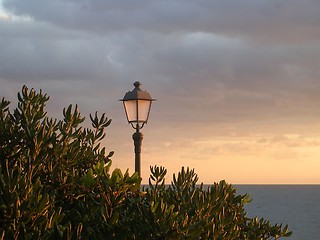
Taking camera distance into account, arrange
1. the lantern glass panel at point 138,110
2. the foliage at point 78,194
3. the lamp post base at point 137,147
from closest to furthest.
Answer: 1. the foliage at point 78,194
2. the lamp post base at point 137,147
3. the lantern glass panel at point 138,110

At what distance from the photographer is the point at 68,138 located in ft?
26.6

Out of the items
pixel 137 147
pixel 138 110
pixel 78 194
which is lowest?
pixel 78 194

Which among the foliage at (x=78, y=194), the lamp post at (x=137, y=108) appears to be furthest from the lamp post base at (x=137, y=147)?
the foliage at (x=78, y=194)

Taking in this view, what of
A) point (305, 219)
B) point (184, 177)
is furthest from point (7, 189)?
point (305, 219)

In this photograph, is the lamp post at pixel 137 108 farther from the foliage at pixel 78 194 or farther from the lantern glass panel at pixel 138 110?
the foliage at pixel 78 194

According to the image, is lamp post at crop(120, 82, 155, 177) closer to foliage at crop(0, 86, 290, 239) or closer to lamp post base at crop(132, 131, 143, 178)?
lamp post base at crop(132, 131, 143, 178)

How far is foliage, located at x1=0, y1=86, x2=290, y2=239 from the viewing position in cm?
673

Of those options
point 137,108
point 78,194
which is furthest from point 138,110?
point 78,194

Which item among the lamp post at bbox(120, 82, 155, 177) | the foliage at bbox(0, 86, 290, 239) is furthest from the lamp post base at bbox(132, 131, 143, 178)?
the foliage at bbox(0, 86, 290, 239)

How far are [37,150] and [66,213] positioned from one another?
0.92 meters

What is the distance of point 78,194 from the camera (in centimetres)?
789

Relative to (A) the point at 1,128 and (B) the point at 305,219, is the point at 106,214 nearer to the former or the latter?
(A) the point at 1,128

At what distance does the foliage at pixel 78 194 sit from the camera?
673 centimetres

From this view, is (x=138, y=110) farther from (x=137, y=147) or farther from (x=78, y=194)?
(x=78, y=194)
